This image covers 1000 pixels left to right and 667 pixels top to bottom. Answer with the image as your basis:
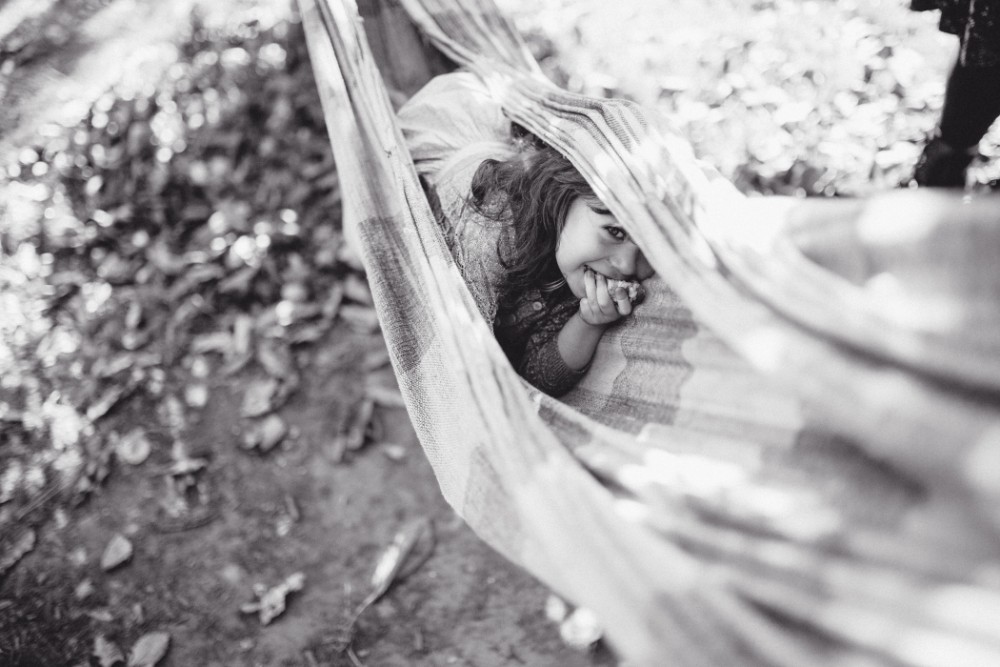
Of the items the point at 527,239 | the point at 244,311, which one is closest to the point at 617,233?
the point at 527,239

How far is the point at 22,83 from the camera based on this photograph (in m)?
2.33

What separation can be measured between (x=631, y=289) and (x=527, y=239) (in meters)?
0.23

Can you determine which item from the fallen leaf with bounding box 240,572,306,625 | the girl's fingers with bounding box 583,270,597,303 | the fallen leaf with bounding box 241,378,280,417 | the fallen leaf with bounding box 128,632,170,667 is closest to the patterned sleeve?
the girl's fingers with bounding box 583,270,597,303

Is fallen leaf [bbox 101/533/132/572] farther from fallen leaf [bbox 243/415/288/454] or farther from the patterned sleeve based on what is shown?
the patterned sleeve

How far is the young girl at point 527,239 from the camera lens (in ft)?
3.37

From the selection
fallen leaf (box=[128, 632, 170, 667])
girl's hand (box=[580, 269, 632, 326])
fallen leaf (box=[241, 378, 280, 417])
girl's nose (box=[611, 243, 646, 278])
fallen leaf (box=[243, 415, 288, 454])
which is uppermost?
girl's nose (box=[611, 243, 646, 278])

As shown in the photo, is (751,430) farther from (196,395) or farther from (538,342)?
(196,395)

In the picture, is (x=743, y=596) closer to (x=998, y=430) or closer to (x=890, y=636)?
(x=890, y=636)

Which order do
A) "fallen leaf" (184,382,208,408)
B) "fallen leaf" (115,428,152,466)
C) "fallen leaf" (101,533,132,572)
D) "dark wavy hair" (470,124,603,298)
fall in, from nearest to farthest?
"dark wavy hair" (470,124,603,298), "fallen leaf" (101,533,132,572), "fallen leaf" (115,428,152,466), "fallen leaf" (184,382,208,408)

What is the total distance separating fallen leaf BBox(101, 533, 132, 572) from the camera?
5.13 ft

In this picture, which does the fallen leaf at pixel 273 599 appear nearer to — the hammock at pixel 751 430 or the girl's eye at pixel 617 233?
the hammock at pixel 751 430

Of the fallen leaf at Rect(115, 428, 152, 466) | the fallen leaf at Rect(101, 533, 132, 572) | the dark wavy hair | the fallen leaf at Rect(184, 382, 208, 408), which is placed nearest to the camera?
the dark wavy hair

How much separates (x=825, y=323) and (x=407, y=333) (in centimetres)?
69

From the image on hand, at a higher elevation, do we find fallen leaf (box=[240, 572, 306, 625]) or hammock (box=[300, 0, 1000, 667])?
hammock (box=[300, 0, 1000, 667])
